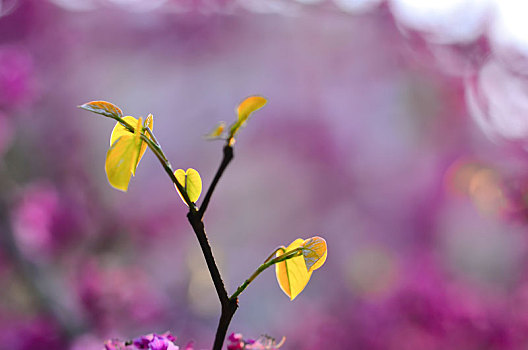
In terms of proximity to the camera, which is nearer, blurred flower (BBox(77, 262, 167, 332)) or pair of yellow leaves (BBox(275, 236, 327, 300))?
pair of yellow leaves (BBox(275, 236, 327, 300))

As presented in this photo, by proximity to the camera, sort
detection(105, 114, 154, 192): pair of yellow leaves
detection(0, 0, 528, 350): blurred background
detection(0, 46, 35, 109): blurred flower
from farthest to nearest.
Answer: detection(0, 0, 528, 350): blurred background → detection(0, 46, 35, 109): blurred flower → detection(105, 114, 154, 192): pair of yellow leaves

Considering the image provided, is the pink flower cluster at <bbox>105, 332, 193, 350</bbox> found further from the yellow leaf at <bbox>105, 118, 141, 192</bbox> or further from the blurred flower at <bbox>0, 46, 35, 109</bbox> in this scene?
the blurred flower at <bbox>0, 46, 35, 109</bbox>

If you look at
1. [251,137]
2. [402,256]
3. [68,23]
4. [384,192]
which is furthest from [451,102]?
[68,23]

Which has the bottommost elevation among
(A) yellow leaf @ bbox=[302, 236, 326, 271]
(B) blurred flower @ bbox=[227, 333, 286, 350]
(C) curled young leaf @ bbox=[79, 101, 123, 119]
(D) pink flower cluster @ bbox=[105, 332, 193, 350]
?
(D) pink flower cluster @ bbox=[105, 332, 193, 350]

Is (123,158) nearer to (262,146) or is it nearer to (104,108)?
(104,108)

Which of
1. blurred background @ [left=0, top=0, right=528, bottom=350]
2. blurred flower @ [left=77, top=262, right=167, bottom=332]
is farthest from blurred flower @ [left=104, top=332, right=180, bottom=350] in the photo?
blurred background @ [left=0, top=0, right=528, bottom=350]

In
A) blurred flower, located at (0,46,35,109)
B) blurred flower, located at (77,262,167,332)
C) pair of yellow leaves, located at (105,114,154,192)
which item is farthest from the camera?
blurred flower, located at (0,46,35,109)

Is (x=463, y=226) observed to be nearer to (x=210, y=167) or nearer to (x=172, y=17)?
(x=210, y=167)

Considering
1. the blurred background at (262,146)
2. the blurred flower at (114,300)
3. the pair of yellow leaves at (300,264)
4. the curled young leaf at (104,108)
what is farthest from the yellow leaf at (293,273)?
the blurred background at (262,146)
